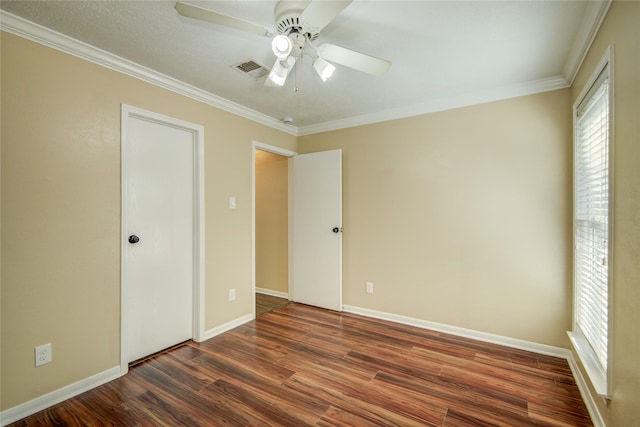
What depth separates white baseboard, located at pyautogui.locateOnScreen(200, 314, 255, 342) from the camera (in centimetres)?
281

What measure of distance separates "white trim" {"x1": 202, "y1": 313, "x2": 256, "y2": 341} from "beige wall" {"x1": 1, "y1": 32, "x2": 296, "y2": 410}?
0.81 meters

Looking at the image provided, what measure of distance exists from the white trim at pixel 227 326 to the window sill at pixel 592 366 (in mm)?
2847

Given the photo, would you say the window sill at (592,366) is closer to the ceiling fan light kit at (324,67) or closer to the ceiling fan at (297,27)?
the ceiling fan at (297,27)

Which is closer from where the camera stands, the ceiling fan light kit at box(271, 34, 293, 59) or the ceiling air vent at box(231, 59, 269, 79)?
the ceiling fan light kit at box(271, 34, 293, 59)

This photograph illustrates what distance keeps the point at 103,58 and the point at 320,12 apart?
5.61 ft

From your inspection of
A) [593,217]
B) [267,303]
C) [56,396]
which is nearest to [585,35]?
[593,217]

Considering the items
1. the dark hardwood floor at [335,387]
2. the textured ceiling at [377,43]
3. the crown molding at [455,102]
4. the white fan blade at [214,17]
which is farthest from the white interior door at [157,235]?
the crown molding at [455,102]

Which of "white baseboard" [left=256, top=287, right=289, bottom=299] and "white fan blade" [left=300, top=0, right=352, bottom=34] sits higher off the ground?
"white fan blade" [left=300, top=0, right=352, bottom=34]

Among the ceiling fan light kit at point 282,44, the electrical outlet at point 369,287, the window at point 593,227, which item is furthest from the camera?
the electrical outlet at point 369,287

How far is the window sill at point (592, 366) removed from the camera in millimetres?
1480

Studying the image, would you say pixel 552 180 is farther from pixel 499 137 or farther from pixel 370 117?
pixel 370 117

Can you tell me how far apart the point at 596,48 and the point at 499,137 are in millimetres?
1018

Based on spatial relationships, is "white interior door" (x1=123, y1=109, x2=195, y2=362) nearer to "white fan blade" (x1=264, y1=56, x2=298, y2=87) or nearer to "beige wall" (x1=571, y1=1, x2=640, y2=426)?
"white fan blade" (x1=264, y1=56, x2=298, y2=87)

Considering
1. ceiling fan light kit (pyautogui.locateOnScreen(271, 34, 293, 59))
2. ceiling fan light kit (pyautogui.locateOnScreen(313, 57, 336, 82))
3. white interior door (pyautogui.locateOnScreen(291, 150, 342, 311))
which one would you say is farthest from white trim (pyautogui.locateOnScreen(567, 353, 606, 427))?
ceiling fan light kit (pyautogui.locateOnScreen(271, 34, 293, 59))
